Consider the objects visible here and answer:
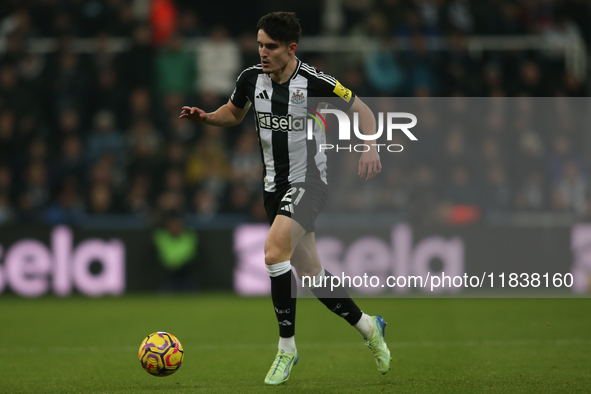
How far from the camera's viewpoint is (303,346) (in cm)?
695

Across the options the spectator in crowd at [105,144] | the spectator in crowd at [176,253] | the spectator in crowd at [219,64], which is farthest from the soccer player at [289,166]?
the spectator in crowd at [219,64]

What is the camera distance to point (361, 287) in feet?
35.5

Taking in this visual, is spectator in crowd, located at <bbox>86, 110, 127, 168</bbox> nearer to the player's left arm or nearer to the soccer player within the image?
the soccer player

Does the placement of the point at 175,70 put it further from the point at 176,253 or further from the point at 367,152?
the point at 367,152

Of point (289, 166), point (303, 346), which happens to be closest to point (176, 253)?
point (303, 346)

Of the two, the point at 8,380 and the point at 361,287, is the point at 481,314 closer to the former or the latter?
the point at 361,287

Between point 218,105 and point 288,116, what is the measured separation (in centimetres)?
731

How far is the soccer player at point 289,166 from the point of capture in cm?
512

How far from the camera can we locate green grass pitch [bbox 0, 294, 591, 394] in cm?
514

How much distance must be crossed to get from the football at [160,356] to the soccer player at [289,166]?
61 cm

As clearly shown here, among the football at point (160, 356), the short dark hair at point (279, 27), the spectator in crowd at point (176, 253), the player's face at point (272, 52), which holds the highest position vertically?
the short dark hair at point (279, 27)

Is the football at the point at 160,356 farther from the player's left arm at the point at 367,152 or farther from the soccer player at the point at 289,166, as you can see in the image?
the player's left arm at the point at 367,152

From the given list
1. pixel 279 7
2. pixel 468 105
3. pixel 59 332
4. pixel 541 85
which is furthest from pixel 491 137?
pixel 59 332

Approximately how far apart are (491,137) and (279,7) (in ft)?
17.1
